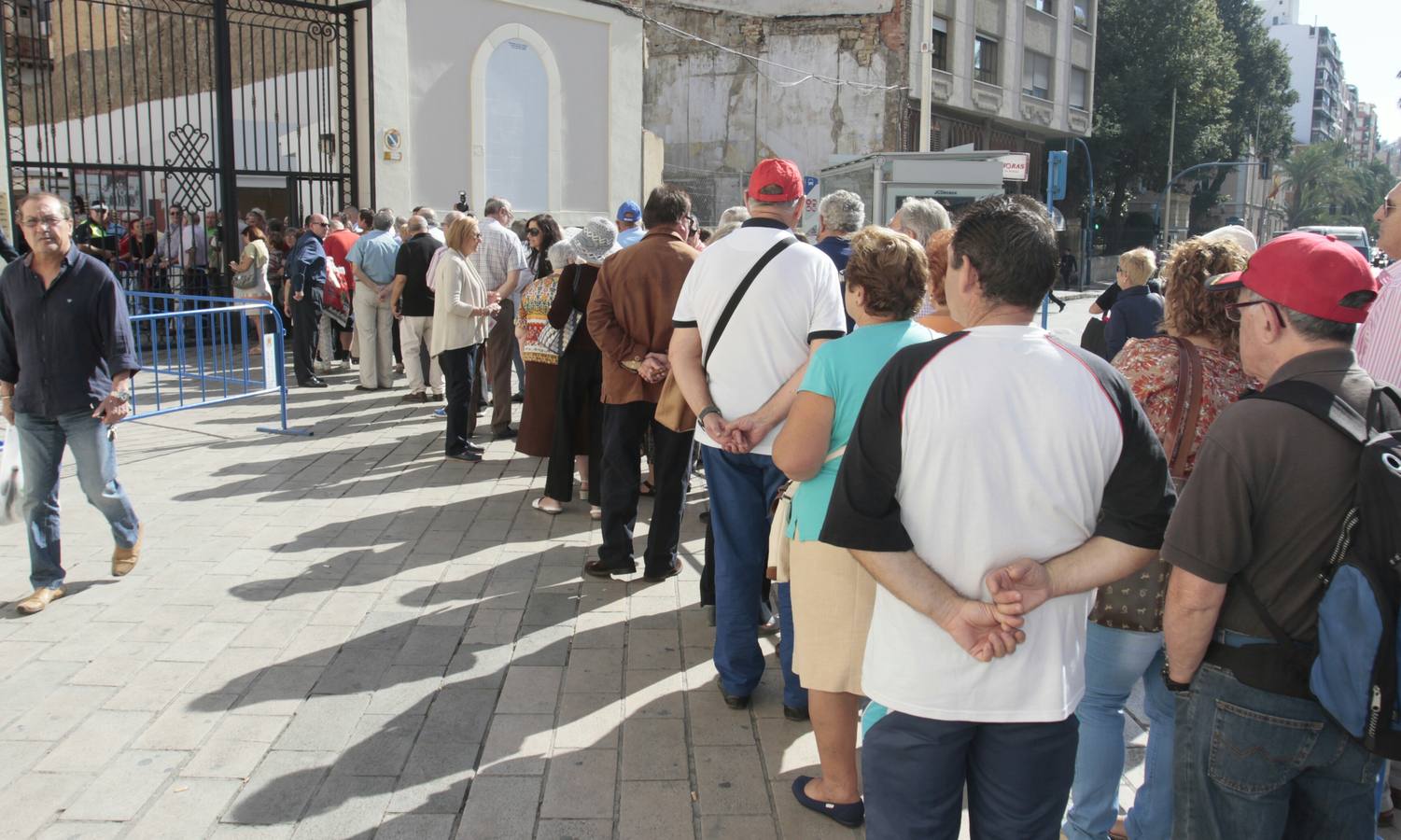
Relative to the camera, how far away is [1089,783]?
3051mm

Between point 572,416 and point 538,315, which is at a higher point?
point 538,315

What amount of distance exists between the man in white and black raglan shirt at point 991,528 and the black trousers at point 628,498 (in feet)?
10.5

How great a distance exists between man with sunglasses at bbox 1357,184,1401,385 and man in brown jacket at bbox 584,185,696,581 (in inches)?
109

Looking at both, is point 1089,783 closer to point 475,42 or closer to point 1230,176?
point 475,42

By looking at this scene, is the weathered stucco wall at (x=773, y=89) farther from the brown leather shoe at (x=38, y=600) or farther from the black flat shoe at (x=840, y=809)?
the black flat shoe at (x=840, y=809)

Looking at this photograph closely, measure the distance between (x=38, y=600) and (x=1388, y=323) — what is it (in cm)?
571

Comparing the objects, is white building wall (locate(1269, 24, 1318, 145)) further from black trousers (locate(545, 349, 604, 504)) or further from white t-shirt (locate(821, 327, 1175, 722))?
white t-shirt (locate(821, 327, 1175, 722))

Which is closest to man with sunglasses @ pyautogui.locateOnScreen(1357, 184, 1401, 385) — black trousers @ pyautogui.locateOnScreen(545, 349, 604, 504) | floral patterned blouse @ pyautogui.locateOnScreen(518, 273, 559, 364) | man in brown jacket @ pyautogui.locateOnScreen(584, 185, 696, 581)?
man in brown jacket @ pyautogui.locateOnScreen(584, 185, 696, 581)

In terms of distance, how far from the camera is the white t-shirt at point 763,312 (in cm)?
396

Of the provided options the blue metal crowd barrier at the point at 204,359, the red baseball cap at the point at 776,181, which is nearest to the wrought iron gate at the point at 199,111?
the blue metal crowd barrier at the point at 204,359

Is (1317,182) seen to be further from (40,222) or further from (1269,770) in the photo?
(1269,770)

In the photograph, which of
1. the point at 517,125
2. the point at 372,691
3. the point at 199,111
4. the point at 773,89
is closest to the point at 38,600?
the point at 372,691

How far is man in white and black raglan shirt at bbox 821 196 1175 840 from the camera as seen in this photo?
210cm

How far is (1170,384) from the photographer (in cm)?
308
